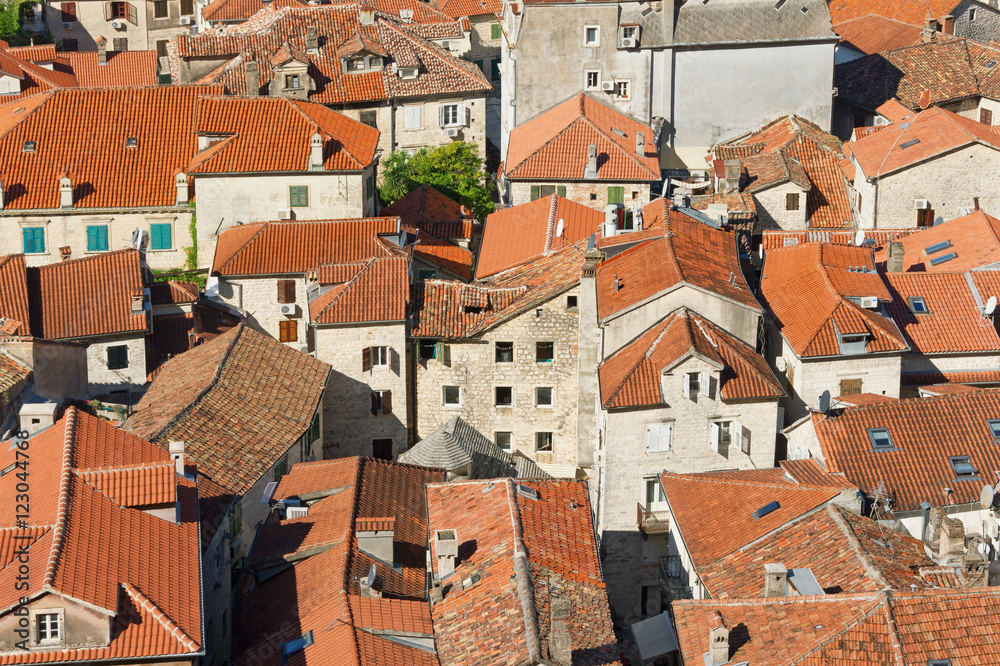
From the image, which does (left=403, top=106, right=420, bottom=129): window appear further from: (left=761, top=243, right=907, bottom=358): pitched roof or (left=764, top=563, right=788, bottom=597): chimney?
(left=764, top=563, right=788, bottom=597): chimney

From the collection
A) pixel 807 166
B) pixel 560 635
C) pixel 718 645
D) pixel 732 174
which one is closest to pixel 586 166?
pixel 732 174

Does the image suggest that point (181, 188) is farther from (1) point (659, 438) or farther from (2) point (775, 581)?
(2) point (775, 581)

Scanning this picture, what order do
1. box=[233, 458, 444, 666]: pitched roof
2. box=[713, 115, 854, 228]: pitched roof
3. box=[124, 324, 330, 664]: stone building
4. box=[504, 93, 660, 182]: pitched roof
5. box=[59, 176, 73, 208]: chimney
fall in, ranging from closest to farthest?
box=[233, 458, 444, 666]: pitched roof → box=[124, 324, 330, 664]: stone building → box=[59, 176, 73, 208]: chimney → box=[504, 93, 660, 182]: pitched roof → box=[713, 115, 854, 228]: pitched roof

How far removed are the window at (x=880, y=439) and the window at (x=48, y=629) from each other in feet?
96.7

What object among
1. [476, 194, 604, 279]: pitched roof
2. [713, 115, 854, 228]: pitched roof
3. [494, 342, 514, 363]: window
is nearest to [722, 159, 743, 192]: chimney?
[713, 115, 854, 228]: pitched roof

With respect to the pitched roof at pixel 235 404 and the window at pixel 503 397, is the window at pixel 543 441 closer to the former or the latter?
the window at pixel 503 397

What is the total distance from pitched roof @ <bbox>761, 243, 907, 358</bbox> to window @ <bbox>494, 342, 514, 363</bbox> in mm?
11085

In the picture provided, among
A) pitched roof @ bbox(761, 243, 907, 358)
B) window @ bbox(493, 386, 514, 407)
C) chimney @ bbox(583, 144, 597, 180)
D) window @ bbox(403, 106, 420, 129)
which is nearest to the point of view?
pitched roof @ bbox(761, 243, 907, 358)

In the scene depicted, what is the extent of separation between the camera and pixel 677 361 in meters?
54.8

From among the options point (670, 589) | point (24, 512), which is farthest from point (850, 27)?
point (24, 512)

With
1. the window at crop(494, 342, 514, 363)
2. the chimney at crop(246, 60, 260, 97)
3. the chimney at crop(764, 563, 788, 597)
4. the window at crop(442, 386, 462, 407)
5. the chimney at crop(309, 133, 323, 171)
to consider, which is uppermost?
the chimney at crop(246, 60, 260, 97)

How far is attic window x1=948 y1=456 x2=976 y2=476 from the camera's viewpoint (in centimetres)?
5291

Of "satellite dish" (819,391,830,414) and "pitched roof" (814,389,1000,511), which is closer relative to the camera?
"pitched roof" (814,389,1000,511)

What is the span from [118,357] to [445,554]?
79.7 ft
